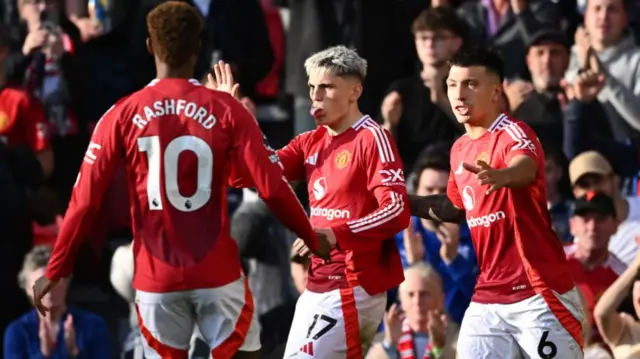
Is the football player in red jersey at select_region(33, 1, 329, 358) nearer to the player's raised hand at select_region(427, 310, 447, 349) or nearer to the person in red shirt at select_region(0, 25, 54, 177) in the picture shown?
the player's raised hand at select_region(427, 310, 447, 349)

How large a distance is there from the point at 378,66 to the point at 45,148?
8.54 feet

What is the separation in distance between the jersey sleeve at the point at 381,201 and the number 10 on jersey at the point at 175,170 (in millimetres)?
820

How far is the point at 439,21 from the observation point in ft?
39.9

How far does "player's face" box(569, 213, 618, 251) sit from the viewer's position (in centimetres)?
1086

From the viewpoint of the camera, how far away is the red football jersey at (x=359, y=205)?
28.0ft

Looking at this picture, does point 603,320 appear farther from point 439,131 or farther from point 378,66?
point 378,66

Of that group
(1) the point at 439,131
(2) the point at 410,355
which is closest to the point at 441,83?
(1) the point at 439,131

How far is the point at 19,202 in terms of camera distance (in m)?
12.3

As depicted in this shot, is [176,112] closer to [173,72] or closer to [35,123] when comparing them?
[173,72]

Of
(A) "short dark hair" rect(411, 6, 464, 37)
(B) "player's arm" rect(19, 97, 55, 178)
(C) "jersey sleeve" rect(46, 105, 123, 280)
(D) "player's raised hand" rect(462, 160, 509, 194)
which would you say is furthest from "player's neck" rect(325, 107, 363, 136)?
(B) "player's arm" rect(19, 97, 55, 178)

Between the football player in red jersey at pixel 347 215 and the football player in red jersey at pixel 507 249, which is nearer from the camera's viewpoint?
Result: the football player in red jersey at pixel 507 249

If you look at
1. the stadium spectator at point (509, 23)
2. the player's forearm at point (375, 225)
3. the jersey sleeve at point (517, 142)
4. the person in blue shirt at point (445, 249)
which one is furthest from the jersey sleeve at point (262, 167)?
the stadium spectator at point (509, 23)

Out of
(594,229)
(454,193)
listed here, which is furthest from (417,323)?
(454,193)

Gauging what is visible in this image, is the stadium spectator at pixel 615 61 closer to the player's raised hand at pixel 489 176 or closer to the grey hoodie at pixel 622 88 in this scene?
the grey hoodie at pixel 622 88
